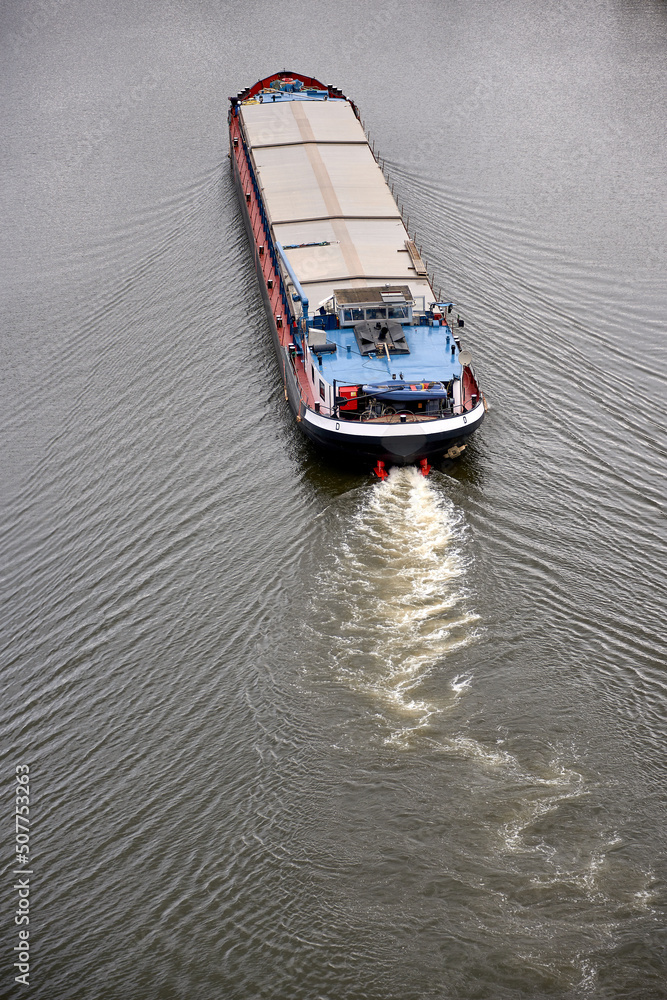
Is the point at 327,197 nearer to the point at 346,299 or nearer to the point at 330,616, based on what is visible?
the point at 346,299

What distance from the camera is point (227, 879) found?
1956 centimetres

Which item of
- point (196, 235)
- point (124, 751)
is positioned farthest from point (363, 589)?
point (196, 235)

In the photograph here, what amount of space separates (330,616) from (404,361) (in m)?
10.4

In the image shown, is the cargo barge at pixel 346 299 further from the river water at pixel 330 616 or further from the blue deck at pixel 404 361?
the river water at pixel 330 616

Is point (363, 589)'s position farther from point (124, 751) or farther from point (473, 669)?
point (124, 751)

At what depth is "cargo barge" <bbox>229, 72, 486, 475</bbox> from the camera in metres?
30.2

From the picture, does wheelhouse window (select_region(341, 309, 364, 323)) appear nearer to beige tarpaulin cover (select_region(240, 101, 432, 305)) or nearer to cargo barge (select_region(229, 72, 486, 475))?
cargo barge (select_region(229, 72, 486, 475))

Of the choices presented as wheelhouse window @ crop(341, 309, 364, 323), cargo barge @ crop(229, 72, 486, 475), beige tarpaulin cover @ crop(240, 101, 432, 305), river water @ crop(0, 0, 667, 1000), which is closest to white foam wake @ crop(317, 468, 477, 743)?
river water @ crop(0, 0, 667, 1000)

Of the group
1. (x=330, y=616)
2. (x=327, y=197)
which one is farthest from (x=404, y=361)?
(x=327, y=197)

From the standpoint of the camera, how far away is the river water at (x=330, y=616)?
1875cm

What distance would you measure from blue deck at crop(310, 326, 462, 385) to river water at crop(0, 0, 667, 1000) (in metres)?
2.48

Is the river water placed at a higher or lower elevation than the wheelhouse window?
lower

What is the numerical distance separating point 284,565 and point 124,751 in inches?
278

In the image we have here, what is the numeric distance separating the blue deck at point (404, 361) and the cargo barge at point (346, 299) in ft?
0.14
